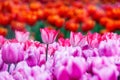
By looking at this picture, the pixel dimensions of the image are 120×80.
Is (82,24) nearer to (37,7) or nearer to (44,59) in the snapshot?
(37,7)

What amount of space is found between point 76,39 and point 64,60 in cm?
45

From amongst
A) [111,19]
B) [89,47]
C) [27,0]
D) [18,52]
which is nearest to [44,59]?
[18,52]

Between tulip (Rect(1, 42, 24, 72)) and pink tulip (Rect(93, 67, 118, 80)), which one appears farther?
tulip (Rect(1, 42, 24, 72))

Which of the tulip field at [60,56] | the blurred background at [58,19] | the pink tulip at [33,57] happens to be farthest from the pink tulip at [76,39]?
the blurred background at [58,19]

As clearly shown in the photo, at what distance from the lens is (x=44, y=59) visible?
5.97ft

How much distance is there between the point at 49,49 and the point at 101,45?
290 millimetres

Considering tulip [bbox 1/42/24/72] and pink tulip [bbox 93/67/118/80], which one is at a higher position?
tulip [bbox 1/42/24/72]

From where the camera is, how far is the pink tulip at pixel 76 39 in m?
1.97

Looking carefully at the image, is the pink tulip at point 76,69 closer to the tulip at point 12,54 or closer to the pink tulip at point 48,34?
the tulip at point 12,54

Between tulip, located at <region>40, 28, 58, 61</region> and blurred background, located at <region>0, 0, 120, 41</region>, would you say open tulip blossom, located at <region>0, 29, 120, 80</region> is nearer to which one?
tulip, located at <region>40, 28, 58, 61</region>

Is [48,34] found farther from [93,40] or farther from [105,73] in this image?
[105,73]

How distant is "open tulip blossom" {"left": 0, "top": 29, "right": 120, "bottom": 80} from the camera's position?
1476mm

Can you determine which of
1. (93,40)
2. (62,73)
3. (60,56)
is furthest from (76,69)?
(93,40)

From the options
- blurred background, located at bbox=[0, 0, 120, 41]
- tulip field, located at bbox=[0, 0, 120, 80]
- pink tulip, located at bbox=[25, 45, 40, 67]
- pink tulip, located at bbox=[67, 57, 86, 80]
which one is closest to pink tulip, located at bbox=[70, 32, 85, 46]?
tulip field, located at bbox=[0, 0, 120, 80]
